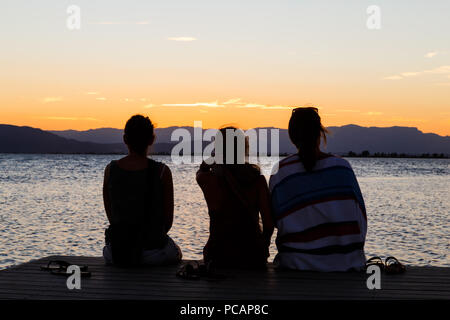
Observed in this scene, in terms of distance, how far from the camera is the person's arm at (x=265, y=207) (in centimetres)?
510

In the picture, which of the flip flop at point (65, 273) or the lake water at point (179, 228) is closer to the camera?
the flip flop at point (65, 273)

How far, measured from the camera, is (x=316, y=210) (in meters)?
4.95

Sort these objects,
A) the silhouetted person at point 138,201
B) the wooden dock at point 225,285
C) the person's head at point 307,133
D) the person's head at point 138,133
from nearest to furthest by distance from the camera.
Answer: the wooden dock at point 225,285 < the person's head at point 307,133 < the person's head at point 138,133 < the silhouetted person at point 138,201

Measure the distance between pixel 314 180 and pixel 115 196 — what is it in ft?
6.66

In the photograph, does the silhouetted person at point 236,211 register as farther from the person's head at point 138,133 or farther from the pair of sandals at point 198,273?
the person's head at point 138,133

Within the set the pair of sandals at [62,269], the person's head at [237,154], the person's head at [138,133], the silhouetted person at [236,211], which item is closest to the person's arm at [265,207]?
the silhouetted person at [236,211]

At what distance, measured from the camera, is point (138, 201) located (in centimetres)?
549

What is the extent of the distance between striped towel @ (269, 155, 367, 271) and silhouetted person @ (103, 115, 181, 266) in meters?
1.20

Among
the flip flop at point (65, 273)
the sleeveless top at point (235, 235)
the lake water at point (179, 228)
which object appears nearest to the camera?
the flip flop at point (65, 273)

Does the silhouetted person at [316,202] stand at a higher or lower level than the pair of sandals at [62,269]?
higher

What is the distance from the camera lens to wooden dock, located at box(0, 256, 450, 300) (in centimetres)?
436

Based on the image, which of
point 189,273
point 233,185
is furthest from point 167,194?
point 189,273

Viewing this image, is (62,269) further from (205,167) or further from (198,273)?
(205,167)

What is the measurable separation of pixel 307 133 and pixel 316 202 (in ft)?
2.11
